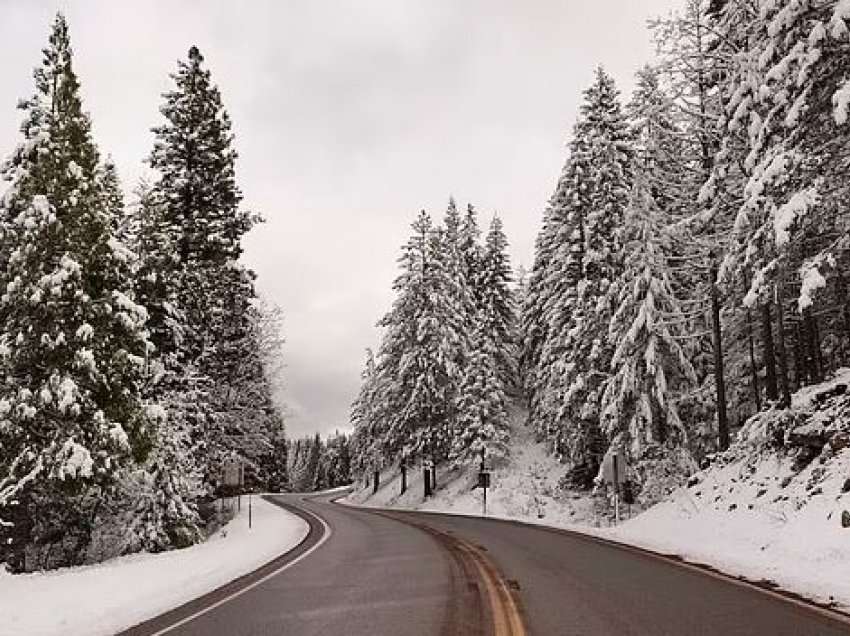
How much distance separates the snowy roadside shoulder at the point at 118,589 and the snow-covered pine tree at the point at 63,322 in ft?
8.61

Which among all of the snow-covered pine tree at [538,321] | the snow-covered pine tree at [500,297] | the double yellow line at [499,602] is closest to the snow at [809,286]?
the double yellow line at [499,602]

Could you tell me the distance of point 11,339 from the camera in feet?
55.0

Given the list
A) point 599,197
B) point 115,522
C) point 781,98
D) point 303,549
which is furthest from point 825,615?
point 599,197

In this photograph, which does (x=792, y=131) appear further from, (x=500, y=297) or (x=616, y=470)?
(x=500, y=297)

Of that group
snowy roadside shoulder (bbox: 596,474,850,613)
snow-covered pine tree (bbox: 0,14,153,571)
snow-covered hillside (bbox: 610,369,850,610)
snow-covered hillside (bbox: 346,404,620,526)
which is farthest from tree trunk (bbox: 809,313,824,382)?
snow-covered pine tree (bbox: 0,14,153,571)

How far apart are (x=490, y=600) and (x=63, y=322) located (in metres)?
12.5

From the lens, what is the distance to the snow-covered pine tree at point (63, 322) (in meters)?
16.2

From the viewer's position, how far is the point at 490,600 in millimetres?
9297

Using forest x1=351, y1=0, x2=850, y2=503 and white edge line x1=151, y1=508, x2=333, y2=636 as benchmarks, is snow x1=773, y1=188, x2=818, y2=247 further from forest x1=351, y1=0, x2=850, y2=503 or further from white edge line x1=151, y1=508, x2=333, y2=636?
white edge line x1=151, y1=508, x2=333, y2=636

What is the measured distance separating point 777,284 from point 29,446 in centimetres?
1770

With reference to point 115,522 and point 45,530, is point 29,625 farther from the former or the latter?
point 115,522

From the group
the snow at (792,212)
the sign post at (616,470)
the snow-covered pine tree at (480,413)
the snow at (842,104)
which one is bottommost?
the sign post at (616,470)

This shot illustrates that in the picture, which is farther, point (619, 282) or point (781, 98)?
point (619, 282)

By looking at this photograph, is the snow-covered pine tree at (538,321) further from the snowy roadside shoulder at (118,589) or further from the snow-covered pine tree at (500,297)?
the snowy roadside shoulder at (118,589)
